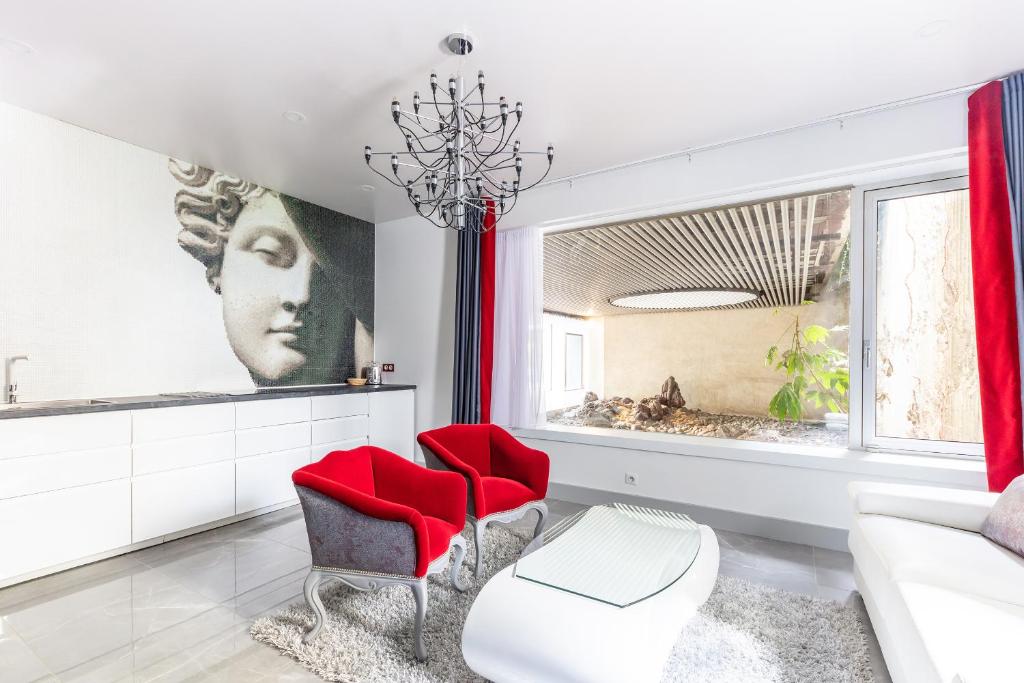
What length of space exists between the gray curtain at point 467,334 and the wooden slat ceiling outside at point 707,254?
2.17 feet

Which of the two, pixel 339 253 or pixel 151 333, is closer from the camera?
pixel 151 333

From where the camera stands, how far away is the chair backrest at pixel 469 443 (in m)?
3.07

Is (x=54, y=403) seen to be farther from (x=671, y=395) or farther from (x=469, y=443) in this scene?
(x=671, y=395)

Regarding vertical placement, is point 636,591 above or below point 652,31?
below

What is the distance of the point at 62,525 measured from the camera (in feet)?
8.46

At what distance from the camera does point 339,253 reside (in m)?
4.82

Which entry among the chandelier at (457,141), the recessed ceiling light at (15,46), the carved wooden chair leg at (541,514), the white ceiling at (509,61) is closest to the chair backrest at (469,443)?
the carved wooden chair leg at (541,514)

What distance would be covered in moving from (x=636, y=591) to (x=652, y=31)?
2362 millimetres

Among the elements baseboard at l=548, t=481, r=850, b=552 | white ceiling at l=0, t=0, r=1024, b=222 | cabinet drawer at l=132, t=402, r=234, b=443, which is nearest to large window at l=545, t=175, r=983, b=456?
baseboard at l=548, t=481, r=850, b=552

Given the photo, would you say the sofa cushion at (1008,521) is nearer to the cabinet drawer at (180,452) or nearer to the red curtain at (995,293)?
the red curtain at (995,293)

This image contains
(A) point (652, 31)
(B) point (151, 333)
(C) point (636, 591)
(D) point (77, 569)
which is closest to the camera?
(C) point (636, 591)

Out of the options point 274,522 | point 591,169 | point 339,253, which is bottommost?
point 274,522

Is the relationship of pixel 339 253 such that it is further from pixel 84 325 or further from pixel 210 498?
pixel 210 498

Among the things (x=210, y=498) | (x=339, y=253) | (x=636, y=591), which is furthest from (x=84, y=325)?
(x=636, y=591)
